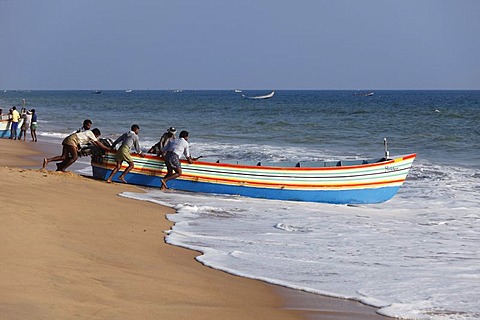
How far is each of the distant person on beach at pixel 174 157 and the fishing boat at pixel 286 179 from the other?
13 cm

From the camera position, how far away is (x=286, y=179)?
599 inches

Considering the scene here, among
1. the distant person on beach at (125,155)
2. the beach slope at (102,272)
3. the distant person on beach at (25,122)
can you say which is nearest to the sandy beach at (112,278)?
the beach slope at (102,272)

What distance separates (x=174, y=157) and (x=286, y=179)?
7.76 ft

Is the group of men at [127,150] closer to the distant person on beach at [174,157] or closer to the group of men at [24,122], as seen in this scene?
the distant person on beach at [174,157]

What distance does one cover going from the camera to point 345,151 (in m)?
27.1

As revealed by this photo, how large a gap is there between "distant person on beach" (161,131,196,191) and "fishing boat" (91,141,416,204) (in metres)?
0.13

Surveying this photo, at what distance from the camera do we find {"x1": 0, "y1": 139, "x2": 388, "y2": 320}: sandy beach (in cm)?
624

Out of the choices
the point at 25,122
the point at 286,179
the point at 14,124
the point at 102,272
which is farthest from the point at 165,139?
the point at 14,124

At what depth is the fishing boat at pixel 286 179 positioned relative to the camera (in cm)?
1527

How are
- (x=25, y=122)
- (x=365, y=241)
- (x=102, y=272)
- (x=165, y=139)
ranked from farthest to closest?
(x=25, y=122) < (x=165, y=139) < (x=365, y=241) < (x=102, y=272)

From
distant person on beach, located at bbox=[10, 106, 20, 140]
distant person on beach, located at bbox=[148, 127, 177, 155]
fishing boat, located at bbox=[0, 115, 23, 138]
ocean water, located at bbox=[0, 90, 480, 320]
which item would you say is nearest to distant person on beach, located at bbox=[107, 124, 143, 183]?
distant person on beach, located at bbox=[148, 127, 177, 155]

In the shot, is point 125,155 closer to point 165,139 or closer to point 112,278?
point 165,139

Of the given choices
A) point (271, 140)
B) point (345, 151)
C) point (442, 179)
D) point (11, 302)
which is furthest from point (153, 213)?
point (271, 140)

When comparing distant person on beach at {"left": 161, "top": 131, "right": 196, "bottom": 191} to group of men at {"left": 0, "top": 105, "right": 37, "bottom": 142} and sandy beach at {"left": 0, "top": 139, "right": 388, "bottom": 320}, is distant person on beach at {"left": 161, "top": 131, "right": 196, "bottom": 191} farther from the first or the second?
group of men at {"left": 0, "top": 105, "right": 37, "bottom": 142}
